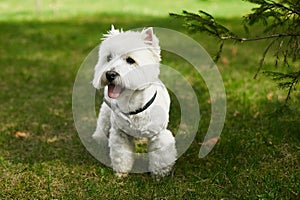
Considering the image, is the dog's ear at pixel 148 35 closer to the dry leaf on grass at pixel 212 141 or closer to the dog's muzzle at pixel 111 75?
the dog's muzzle at pixel 111 75

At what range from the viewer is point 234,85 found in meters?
7.20

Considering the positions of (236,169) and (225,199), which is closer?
(225,199)

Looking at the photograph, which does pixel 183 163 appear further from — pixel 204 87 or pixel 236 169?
pixel 204 87

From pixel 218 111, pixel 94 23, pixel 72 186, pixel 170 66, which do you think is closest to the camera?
pixel 72 186

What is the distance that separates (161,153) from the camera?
4.41 meters

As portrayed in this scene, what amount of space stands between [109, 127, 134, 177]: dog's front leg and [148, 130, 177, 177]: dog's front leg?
21 cm

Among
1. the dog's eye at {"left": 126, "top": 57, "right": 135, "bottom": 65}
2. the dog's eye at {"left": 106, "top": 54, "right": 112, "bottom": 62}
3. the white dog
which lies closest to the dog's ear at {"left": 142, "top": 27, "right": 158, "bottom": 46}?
the white dog

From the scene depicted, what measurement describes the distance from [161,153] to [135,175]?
1.10ft

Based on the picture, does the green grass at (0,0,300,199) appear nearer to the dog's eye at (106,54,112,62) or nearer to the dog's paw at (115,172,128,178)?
the dog's paw at (115,172,128,178)

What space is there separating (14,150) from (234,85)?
348 centimetres

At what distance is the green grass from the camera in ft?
13.5

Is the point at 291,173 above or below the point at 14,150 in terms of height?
above

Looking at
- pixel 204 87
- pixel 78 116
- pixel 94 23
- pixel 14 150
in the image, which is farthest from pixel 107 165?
pixel 94 23

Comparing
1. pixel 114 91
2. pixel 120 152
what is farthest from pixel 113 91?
pixel 120 152
